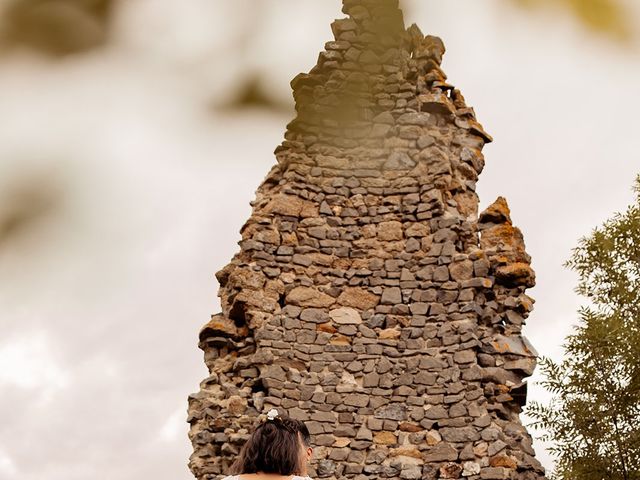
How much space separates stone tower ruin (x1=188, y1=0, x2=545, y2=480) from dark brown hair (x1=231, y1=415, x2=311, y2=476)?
18.0 ft

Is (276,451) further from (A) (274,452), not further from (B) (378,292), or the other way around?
(B) (378,292)

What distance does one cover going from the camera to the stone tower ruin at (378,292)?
Result: 400 inches

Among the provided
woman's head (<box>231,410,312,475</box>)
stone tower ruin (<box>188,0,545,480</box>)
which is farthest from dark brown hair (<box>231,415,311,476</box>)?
stone tower ruin (<box>188,0,545,480</box>)

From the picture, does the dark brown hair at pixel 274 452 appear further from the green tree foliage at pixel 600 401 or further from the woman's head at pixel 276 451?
the green tree foliage at pixel 600 401

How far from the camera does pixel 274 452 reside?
15.2ft

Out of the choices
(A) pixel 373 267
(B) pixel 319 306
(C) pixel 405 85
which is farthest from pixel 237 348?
(C) pixel 405 85

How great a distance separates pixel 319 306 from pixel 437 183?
2048mm

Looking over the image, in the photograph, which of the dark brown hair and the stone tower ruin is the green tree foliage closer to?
the stone tower ruin

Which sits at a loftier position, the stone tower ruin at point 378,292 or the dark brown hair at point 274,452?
the stone tower ruin at point 378,292

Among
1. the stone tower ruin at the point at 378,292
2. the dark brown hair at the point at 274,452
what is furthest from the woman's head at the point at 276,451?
the stone tower ruin at the point at 378,292

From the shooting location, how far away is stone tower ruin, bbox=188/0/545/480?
33.3ft

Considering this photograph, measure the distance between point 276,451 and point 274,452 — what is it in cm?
1

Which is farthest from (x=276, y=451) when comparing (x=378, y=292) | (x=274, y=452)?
(x=378, y=292)

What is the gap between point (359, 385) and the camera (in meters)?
10.4
